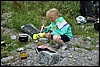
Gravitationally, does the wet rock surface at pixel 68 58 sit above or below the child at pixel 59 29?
below

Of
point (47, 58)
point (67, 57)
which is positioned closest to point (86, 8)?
point (67, 57)

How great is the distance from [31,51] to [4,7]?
3287 millimetres

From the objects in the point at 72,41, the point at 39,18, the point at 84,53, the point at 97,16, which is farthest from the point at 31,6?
the point at 84,53

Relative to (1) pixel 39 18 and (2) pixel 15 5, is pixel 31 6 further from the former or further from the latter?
(1) pixel 39 18

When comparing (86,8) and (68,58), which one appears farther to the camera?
(86,8)

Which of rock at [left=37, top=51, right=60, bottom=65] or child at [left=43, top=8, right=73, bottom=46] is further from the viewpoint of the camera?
child at [left=43, top=8, right=73, bottom=46]

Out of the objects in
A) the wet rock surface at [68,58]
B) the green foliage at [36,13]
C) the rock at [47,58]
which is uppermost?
the green foliage at [36,13]

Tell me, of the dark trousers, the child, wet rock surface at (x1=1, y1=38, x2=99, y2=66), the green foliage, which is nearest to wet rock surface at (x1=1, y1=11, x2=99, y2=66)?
wet rock surface at (x1=1, y1=38, x2=99, y2=66)

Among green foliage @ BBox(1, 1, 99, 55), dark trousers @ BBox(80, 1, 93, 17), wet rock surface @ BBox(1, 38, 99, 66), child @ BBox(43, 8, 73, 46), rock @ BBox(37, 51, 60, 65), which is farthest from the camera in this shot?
dark trousers @ BBox(80, 1, 93, 17)

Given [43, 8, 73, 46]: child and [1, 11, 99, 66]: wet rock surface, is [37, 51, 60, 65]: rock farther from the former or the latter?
[43, 8, 73, 46]: child

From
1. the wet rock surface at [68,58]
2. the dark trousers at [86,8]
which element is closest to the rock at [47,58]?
the wet rock surface at [68,58]

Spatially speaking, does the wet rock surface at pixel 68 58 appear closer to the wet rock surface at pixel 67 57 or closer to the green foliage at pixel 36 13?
the wet rock surface at pixel 67 57

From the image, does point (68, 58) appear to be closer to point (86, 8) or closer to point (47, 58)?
point (47, 58)

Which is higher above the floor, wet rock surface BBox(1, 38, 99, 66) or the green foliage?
the green foliage
